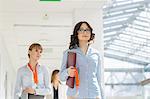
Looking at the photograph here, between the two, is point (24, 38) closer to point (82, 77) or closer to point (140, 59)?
point (82, 77)

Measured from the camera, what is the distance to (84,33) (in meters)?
4.41

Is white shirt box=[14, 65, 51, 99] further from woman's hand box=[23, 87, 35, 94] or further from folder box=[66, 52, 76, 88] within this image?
folder box=[66, 52, 76, 88]

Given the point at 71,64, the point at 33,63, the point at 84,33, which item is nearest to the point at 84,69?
the point at 71,64

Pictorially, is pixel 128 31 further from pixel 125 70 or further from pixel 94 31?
pixel 94 31

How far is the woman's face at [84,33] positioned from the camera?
4379 mm

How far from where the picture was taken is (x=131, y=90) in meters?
29.6

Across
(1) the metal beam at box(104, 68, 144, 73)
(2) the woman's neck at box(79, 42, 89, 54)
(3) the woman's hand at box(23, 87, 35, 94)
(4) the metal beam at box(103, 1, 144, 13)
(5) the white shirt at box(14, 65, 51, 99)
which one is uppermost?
(4) the metal beam at box(103, 1, 144, 13)

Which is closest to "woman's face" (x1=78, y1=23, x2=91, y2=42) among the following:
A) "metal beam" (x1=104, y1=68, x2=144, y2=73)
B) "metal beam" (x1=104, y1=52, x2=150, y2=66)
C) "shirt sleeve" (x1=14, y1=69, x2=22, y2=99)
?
"shirt sleeve" (x1=14, y1=69, x2=22, y2=99)

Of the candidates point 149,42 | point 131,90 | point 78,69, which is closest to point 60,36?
point 78,69

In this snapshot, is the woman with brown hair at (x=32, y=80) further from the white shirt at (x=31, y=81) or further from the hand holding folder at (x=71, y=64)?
the hand holding folder at (x=71, y=64)

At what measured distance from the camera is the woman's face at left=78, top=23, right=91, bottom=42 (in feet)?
14.4

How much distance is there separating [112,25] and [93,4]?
34.3 ft

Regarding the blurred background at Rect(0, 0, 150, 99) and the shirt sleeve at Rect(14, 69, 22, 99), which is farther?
the blurred background at Rect(0, 0, 150, 99)

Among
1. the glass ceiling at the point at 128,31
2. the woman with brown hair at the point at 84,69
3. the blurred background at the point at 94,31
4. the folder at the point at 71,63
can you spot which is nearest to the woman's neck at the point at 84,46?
the woman with brown hair at the point at 84,69
